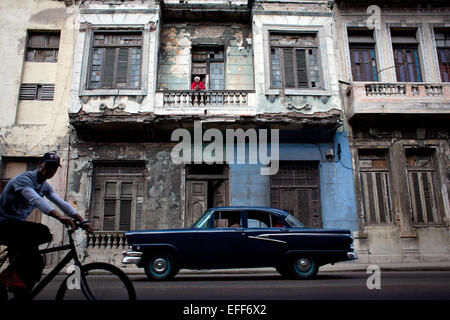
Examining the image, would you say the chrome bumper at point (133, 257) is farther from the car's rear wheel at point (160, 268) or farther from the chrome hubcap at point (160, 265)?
the chrome hubcap at point (160, 265)

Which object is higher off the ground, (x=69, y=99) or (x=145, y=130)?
(x=69, y=99)

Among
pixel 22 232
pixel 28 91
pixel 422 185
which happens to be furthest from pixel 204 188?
pixel 22 232

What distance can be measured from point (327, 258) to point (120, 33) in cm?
1069

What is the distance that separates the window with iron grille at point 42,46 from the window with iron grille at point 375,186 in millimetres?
12063

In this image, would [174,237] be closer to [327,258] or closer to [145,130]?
[327,258]

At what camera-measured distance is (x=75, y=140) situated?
42.0ft

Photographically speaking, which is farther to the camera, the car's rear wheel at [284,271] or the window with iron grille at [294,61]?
the window with iron grille at [294,61]

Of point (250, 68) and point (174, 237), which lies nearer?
point (174, 237)

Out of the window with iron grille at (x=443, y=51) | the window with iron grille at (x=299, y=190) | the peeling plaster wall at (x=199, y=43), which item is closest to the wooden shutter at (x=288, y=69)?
the peeling plaster wall at (x=199, y=43)

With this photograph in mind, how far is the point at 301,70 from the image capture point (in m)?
13.5

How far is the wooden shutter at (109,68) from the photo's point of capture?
13039 mm

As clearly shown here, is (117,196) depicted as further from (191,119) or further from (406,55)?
(406,55)

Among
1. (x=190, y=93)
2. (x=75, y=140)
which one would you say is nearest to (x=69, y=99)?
(x=75, y=140)
